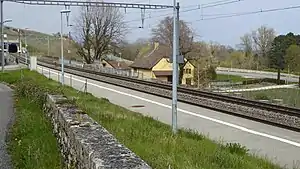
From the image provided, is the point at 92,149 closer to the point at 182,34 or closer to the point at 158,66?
the point at 182,34

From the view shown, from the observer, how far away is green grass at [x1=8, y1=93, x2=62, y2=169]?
865 centimetres

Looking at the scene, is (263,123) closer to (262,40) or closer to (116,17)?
(116,17)

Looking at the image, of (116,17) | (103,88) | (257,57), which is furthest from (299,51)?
(103,88)

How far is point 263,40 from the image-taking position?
322ft

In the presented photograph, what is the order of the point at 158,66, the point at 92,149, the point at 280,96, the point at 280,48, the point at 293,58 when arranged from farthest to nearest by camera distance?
1. the point at 280,48
2. the point at 293,58
3. the point at 158,66
4. the point at 280,96
5. the point at 92,149

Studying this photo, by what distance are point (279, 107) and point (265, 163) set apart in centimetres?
1180

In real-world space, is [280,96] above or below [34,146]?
below

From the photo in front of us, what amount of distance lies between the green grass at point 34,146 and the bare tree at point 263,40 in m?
86.9

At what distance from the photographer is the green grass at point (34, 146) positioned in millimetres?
8646

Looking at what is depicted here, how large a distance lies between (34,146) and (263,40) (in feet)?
305

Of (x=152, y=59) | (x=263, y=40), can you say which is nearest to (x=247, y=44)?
(x=263, y=40)

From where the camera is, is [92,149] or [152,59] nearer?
[92,149]

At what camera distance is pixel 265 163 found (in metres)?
9.96

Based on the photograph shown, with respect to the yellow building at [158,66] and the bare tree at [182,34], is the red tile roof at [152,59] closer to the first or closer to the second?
the yellow building at [158,66]
